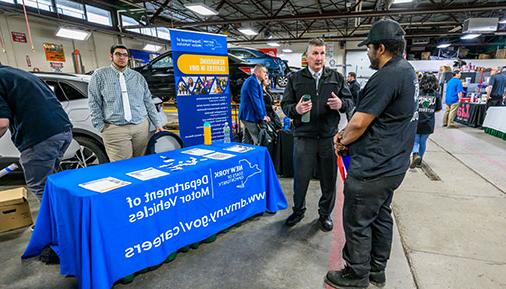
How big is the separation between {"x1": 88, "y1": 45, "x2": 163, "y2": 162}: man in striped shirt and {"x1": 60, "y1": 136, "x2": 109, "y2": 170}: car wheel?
1.10m

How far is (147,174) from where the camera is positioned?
1823 millimetres

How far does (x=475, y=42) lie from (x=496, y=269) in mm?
19663

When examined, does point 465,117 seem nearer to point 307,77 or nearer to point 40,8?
point 307,77

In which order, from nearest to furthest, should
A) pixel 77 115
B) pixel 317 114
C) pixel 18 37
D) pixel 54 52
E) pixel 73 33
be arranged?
pixel 317 114
pixel 77 115
pixel 18 37
pixel 54 52
pixel 73 33

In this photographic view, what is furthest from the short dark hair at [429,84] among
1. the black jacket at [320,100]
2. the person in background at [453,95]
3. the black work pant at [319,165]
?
the person in background at [453,95]

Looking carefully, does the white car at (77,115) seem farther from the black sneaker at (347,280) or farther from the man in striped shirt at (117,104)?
the black sneaker at (347,280)

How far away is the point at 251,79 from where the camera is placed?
3.60m

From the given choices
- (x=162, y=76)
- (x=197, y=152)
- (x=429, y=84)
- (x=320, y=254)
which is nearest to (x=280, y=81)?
(x=162, y=76)

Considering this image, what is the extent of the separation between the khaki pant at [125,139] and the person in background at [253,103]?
1.39 metres

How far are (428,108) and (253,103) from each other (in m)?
2.48

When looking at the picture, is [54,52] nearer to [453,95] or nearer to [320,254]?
[320,254]

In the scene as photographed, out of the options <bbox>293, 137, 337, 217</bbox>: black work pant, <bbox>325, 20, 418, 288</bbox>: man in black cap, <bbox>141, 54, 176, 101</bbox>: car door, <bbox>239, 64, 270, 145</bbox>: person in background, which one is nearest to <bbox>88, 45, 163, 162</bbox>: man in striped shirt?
<bbox>239, 64, 270, 145</bbox>: person in background

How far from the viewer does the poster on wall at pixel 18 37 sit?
787cm

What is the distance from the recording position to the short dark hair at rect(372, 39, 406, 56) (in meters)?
1.43
